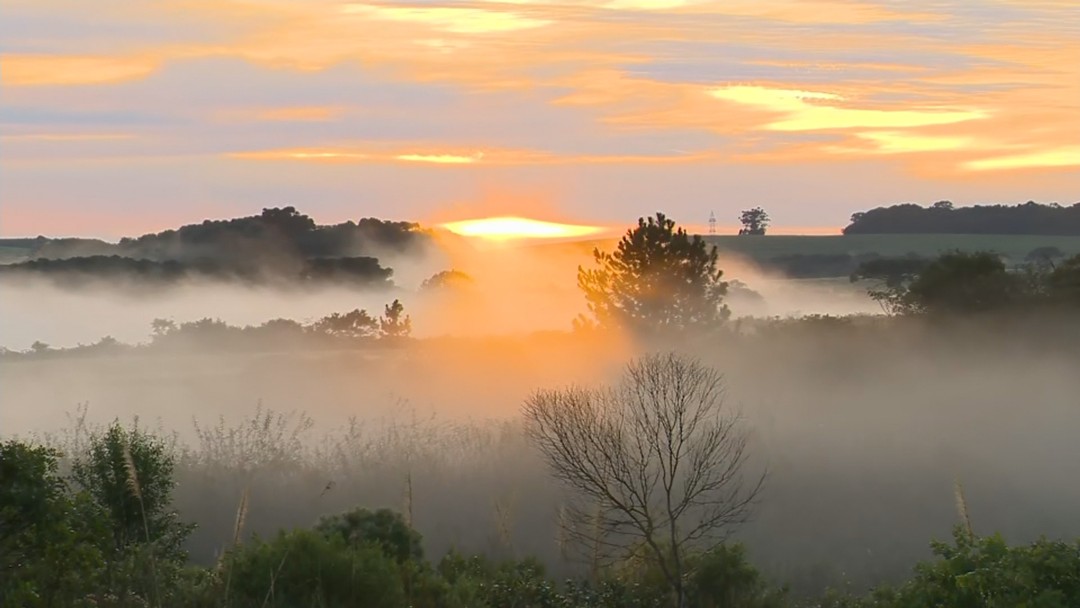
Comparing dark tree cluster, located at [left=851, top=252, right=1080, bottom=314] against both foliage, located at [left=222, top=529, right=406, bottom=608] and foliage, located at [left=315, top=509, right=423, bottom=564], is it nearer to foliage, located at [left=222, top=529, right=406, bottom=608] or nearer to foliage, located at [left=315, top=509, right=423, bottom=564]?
foliage, located at [left=315, top=509, right=423, bottom=564]

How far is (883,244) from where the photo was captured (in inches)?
4719

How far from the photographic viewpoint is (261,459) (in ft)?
113

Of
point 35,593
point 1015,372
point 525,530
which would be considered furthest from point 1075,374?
point 35,593

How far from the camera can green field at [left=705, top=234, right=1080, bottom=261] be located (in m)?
108

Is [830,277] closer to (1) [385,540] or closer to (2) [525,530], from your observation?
(2) [525,530]

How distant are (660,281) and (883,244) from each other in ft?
227

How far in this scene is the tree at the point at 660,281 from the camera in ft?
178

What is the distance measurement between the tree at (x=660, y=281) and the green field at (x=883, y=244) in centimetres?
5110

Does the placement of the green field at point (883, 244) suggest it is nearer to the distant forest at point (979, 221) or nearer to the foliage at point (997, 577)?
the distant forest at point (979, 221)

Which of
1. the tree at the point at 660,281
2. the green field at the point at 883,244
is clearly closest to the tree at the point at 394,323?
the tree at the point at 660,281

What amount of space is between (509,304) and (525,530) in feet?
194

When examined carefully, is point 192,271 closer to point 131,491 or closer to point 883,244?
point 131,491

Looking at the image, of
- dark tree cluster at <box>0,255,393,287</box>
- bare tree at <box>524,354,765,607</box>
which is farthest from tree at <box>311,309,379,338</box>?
bare tree at <box>524,354,765,607</box>

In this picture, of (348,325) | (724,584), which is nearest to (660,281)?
(348,325)
